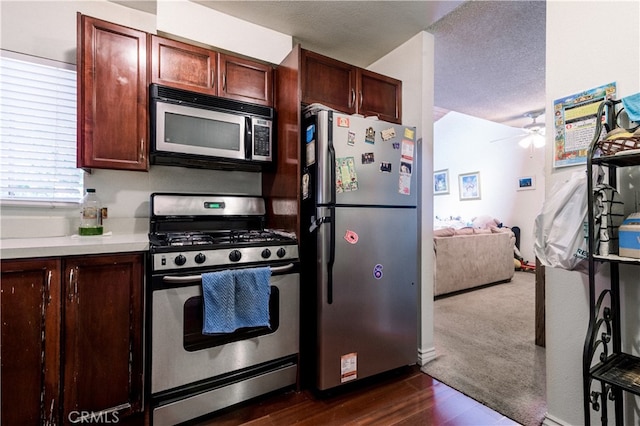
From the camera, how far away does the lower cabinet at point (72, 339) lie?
4.31 ft

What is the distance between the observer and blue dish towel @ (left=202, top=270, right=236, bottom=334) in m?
1.55

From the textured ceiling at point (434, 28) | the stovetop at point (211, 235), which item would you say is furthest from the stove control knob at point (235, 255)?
the textured ceiling at point (434, 28)

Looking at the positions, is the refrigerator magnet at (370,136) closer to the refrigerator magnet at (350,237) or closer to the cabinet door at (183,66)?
the refrigerator magnet at (350,237)

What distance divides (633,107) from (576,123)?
0.27 metres

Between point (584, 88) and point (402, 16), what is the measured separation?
1328 millimetres

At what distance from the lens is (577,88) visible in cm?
141

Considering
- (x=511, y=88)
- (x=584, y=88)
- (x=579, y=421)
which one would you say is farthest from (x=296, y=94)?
(x=511, y=88)

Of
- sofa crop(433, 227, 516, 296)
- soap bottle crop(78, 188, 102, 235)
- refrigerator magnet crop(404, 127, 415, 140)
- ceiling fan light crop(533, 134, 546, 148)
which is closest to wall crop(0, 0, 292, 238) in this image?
soap bottle crop(78, 188, 102, 235)

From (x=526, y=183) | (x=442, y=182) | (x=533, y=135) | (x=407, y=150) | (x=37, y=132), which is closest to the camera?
(x=37, y=132)

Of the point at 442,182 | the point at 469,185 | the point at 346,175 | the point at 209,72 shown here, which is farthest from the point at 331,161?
the point at 442,182

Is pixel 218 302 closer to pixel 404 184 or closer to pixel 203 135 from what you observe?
pixel 203 135

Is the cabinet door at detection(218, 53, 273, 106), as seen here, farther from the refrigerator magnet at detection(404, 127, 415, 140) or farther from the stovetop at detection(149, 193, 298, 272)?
the refrigerator magnet at detection(404, 127, 415, 140)

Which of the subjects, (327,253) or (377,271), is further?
(377,271)

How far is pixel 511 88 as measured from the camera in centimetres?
356
